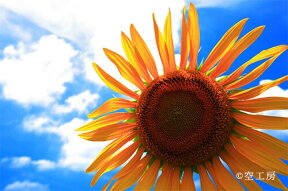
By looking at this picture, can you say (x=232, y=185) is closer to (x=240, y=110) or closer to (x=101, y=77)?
(x=240, y=110)

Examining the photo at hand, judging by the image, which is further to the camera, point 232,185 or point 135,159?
point 135,159

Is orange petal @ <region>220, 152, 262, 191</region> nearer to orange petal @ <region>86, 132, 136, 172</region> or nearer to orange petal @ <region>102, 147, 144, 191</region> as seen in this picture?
orange petal @ <region>102, 147, 144, 191</region>

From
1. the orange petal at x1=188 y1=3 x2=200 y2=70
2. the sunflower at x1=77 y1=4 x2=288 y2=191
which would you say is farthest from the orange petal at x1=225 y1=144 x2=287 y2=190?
the orange petal at x1=188 y1=3 x2=200 y2=70

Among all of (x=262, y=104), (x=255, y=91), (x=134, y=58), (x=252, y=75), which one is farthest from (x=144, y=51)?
(x=262, y=104)

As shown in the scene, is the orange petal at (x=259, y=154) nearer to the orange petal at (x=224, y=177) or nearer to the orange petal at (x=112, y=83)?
the orange petal at (x=224, y=177)

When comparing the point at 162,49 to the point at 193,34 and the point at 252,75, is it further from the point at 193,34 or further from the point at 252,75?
the point at 252,75

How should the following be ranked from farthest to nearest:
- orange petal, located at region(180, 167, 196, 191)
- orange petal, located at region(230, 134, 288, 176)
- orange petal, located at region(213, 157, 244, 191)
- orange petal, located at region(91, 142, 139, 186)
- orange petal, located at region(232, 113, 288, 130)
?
orange petal, located at region(91, 142, 139, 186)
orange petal, located at region(180, 167, 196, 191)
orange petal, located at region(213, 157, 244, 191)
orange petal, located at region(232, 113, 288, 130)
orange petal, located at region(230, 134, 288, 176)

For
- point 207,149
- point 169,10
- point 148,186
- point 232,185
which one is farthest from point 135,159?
point 169,10
